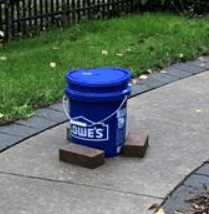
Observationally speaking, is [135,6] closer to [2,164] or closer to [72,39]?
[72,39]

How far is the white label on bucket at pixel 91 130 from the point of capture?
4.50 meters

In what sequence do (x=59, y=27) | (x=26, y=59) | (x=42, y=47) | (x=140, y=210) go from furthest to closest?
1. (x=59, y=27)
2. (x=42, y=47)
3. (x=26, y=59)
4. (x=140, y=210)

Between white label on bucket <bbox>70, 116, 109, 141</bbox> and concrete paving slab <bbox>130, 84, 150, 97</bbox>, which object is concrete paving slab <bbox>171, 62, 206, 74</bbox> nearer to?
concrete paving slab <bbox>130, 84, 150, 97</bbox>

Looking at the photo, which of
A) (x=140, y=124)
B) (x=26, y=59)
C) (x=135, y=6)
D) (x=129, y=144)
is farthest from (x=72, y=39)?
(x=129, y=144)

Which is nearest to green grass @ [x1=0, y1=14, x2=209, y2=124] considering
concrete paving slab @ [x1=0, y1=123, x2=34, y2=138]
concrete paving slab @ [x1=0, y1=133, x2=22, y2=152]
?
concrete paving slab @ [x1=0, y1=123, x2=34, y2=138]

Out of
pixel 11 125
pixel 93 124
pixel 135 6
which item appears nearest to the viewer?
pixel 93 124

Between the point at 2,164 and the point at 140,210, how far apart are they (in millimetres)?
1218

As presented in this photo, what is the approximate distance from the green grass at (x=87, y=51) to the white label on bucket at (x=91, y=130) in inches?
38.5

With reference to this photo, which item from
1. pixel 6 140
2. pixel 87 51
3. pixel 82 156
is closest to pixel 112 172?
pixel 82 156

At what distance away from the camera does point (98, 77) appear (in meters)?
4.50

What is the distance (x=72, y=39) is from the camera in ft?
27.8

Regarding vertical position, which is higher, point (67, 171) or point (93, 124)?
point (93, 124)

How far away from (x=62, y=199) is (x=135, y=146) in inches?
34.2

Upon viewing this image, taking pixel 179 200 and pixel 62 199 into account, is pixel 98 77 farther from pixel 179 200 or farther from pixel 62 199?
pixel 179 200
